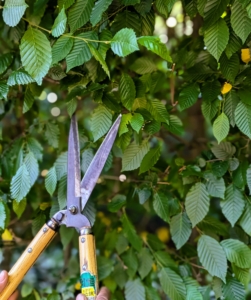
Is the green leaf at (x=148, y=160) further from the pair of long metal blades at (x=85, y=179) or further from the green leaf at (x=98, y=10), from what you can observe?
the green leaf at (x=98, y=10)

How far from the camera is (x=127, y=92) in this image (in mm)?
571

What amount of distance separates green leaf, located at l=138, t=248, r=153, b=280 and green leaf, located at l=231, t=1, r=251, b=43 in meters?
0.36

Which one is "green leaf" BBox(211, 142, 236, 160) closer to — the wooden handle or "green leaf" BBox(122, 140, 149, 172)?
"green leaf" BBox(122, 140, 149, 172)

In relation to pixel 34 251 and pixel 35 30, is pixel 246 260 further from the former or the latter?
pixel 35 30

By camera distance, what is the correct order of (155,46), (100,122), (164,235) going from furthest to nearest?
(164,235)
(100,122)
(155,46)

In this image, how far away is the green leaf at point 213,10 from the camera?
0.52m

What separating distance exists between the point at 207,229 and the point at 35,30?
39cm

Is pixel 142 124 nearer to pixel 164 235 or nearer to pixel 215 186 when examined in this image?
pixel 215 186

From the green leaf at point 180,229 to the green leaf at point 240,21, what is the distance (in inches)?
10.6

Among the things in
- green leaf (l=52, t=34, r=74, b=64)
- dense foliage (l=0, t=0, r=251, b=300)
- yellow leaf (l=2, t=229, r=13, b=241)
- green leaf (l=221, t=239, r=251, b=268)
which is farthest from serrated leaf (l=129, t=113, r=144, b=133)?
yellow leaf (l=2, t=229, r=13, b=241)

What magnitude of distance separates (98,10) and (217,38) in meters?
0.15

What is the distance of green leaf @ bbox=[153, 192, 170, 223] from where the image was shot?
630 millimetres

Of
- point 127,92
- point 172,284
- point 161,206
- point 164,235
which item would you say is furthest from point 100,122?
point 164,235

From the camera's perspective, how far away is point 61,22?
0.50m
